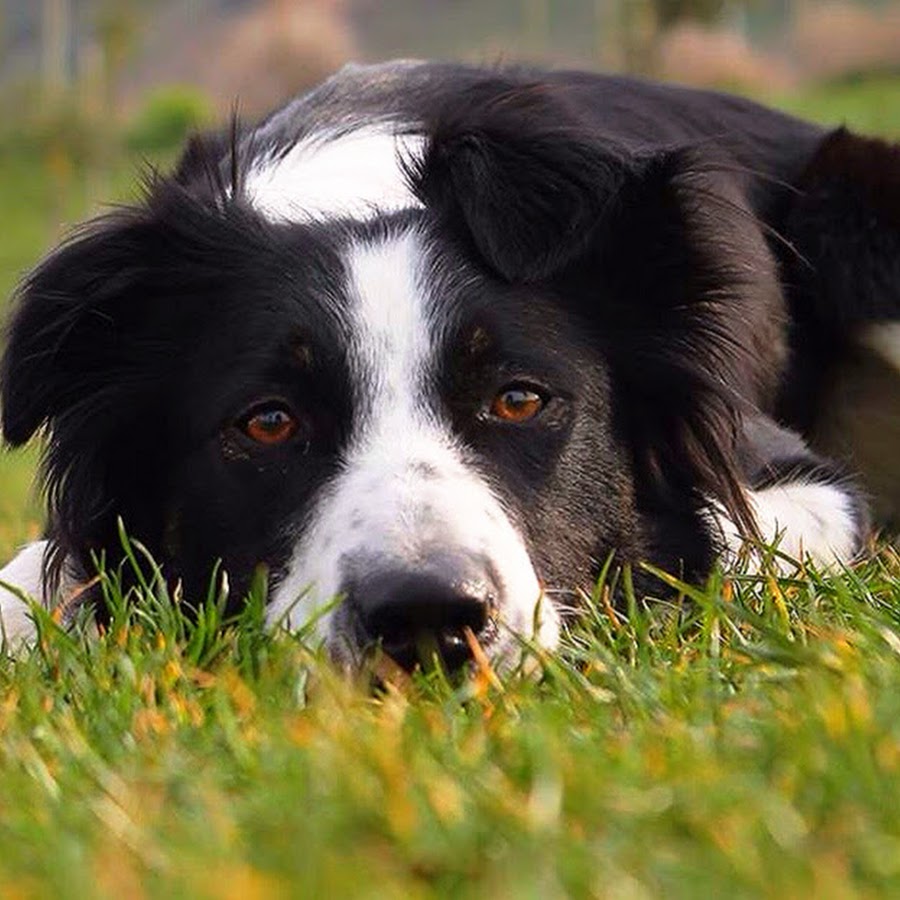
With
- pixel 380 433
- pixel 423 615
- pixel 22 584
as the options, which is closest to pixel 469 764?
pixel 423 615

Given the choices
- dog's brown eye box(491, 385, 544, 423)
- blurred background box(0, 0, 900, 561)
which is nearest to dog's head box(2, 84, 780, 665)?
dog's brown eye box(491, 385, 544, 423)

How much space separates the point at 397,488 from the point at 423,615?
1.17 ft

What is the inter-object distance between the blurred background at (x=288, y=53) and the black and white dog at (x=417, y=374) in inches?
763

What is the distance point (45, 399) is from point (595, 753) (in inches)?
Answer: 85.5

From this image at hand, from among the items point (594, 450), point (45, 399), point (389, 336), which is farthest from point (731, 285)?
point (45, 399)

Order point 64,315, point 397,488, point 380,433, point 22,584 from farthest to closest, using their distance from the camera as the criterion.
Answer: point 22,584 < point 64,315 < point 380,433 < point 397,488

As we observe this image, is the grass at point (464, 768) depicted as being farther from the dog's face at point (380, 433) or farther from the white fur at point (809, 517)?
the white fur at point (809, 517)

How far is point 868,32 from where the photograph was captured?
1184 inches

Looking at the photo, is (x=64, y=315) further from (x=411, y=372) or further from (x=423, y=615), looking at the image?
(x=423, y=615)

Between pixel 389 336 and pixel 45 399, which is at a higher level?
pixel 389 336

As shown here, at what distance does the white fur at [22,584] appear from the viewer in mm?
3931

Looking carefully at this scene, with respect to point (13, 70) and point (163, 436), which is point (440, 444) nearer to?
point (163, 436)

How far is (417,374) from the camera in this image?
3371 mm

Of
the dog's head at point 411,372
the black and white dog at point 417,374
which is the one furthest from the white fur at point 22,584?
the dog's head at point 411,372
